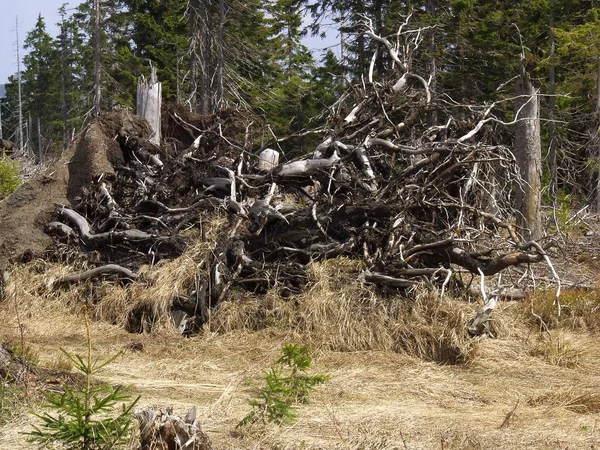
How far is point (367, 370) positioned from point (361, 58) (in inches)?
868

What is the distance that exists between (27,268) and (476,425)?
6.71 m

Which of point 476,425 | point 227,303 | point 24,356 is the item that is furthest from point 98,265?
point 476,425

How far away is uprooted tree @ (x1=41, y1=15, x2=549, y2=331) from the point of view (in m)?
8.54

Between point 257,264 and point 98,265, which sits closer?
point 257,264

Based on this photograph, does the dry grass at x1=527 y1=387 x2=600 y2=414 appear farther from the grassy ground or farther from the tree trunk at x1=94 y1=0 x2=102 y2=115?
the tree trunk at x1=94 y1=0 x2=102 y2=115

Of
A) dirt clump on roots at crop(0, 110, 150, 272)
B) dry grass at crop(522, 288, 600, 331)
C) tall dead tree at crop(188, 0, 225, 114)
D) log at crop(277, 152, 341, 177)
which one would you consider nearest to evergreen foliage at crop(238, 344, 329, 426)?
dry grass at crop(522, 288, 600, 331)

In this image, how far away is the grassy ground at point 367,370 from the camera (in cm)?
502

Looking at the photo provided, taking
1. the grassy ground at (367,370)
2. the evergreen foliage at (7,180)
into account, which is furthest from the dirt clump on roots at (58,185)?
the evergreen foliage at (7,180)

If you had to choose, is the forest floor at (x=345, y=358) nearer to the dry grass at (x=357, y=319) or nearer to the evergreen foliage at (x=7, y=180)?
the dry grass at (x=357, y=319)

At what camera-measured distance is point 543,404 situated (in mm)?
6043

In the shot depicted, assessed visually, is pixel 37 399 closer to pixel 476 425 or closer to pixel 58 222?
pixel 476 425

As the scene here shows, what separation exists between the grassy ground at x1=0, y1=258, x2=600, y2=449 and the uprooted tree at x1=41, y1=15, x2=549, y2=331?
49 cm

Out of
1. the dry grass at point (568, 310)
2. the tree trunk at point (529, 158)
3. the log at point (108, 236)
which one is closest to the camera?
the dry grass at point (568, 310)

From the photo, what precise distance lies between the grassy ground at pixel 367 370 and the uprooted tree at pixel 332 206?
49cm
